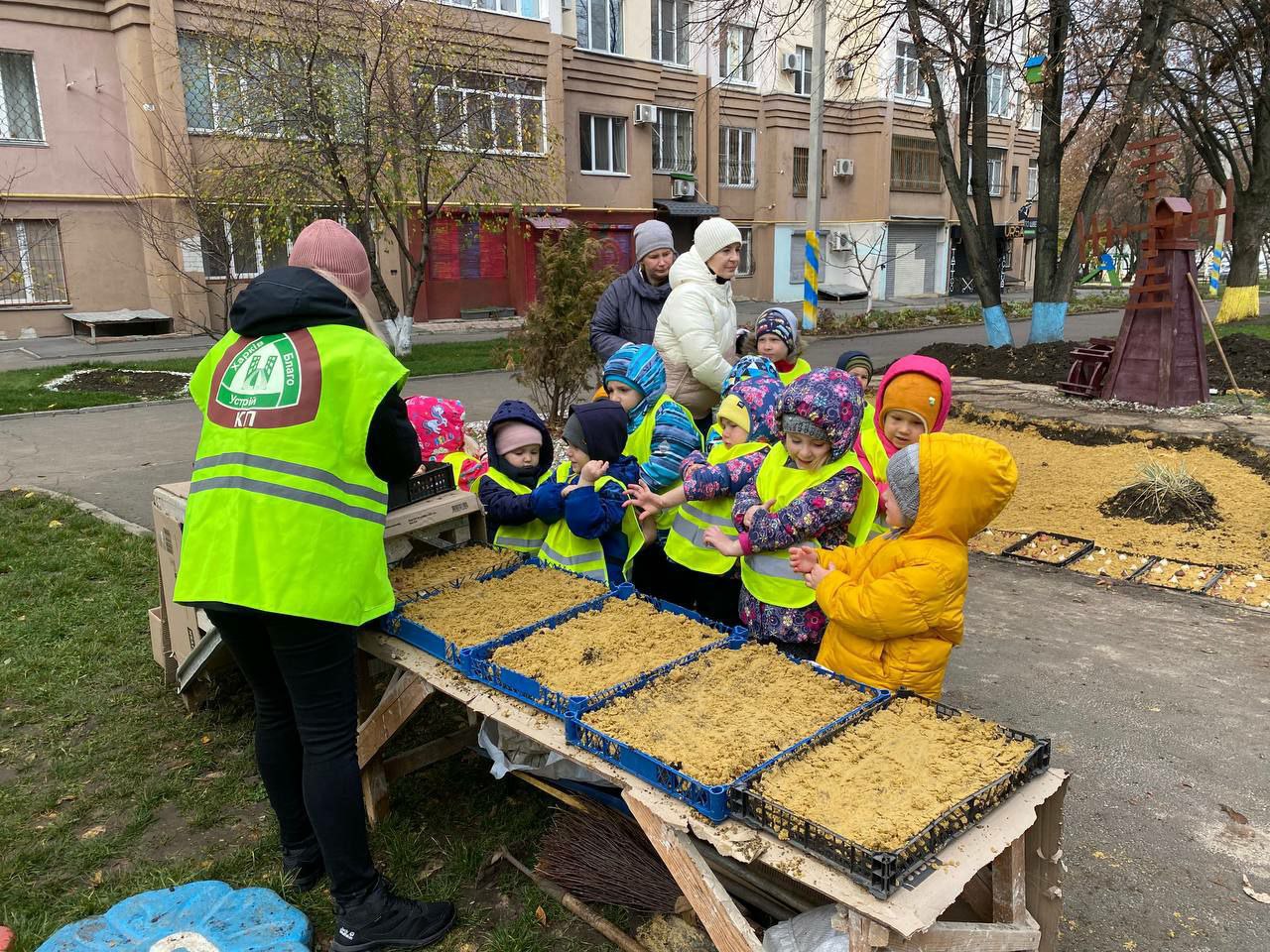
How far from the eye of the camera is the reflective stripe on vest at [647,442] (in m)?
3.59

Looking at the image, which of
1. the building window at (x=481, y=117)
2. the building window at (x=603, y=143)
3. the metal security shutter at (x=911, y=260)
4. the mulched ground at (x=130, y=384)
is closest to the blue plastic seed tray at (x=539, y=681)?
the mulched ground at (x=130, y=384)

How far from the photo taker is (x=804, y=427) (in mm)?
2859

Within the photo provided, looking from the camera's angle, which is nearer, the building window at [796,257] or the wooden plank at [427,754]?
the wooden plank at [427,754]

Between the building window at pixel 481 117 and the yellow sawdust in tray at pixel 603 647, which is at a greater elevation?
the building window at pixel 481 117

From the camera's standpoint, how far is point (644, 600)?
2844 mm

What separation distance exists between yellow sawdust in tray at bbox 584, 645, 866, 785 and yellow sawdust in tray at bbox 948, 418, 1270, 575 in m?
4.24

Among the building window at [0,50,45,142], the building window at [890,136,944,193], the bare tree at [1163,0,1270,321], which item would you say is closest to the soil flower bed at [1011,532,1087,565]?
the bare tree at [1163,0,1270,321]

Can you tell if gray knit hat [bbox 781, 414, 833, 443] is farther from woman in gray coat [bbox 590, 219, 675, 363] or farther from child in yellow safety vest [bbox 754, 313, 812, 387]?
woman in gray coat [bbox 590, 219, 675, 363]

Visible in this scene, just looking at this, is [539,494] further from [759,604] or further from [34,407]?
[34,407]

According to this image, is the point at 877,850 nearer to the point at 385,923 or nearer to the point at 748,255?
the point at 385,923

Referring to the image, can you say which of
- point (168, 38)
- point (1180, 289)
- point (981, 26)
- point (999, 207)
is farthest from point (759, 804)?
point (999, 207)

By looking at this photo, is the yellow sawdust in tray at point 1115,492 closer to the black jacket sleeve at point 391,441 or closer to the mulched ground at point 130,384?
the black jacket sleeve at point 391,441

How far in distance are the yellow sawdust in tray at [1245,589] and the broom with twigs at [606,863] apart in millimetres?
3825

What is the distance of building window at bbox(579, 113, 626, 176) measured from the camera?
24906 mm
